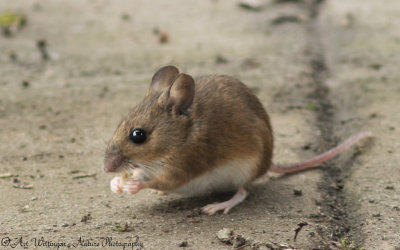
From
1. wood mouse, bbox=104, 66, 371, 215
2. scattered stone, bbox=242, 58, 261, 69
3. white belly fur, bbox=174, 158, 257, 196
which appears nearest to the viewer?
wood mouse, bbox=104, 66, 371, 215

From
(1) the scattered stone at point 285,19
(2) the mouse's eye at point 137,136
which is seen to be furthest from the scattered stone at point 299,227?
(1) the scattered stone at point 285,19

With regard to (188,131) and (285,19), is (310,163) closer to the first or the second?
(188,131)

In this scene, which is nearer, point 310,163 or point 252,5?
point 310,163

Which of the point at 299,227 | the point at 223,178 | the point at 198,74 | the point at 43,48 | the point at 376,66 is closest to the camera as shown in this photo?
the point at 299,227

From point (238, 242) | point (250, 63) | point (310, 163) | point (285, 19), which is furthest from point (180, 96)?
point (285, 19)

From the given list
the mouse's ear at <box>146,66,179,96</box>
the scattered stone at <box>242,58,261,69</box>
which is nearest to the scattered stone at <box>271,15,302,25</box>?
the scattered stone at <box>242,58,261,69</box>

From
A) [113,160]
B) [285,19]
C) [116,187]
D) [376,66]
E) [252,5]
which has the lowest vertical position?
[116,187]

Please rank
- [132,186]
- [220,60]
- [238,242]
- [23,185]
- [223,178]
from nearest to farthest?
[238,242] → [132,186] → [223,178] → [23,185] → [220,60]

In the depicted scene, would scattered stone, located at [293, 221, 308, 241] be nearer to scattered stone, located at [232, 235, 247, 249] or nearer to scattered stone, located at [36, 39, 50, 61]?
scattered stone, located at [232, 235, 247, 249]

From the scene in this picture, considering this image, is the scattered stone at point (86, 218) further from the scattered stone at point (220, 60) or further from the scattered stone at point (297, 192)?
the scattered stone at point (220, 60)
